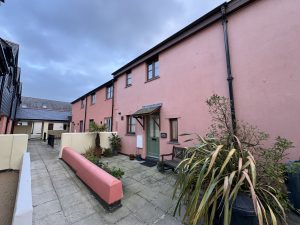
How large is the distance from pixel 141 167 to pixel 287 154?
4748mm

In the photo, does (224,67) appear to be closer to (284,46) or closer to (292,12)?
(284,46)

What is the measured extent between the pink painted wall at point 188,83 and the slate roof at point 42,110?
19.6 metres

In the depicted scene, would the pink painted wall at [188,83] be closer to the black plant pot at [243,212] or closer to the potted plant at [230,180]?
the potted plant at [230,180]

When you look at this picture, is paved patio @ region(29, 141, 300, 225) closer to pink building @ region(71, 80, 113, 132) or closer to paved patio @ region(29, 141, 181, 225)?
paved patio @ region(29, 141, 181, 225)

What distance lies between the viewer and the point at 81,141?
8273 millimetres

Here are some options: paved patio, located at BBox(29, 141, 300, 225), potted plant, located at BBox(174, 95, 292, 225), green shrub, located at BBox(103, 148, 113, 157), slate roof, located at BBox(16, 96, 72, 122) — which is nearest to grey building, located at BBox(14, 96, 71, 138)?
slate roof, located at BBox(16, 96, 72, 122)

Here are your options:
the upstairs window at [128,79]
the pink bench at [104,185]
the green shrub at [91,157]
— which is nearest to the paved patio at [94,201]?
the pink bench at [104,185]

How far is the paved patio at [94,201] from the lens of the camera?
2.68 meters

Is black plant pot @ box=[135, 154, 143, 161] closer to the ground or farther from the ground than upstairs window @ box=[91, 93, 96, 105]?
closer to the ground

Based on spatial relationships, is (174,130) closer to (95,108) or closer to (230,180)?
(230,180)

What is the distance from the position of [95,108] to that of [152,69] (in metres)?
7.87

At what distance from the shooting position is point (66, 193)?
12.1 feet

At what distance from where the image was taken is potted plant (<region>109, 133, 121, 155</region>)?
28.9 feet

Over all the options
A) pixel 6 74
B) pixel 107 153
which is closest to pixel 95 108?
pixel 107 153
